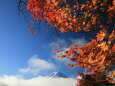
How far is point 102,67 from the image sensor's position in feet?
56.3

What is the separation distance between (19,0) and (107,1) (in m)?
6.95

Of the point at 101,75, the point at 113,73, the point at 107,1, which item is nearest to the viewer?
the point at 107,1

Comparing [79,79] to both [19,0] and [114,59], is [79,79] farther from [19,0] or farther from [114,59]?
[19,0]

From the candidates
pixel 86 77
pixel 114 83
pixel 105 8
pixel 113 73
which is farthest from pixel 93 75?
pixel 105 8

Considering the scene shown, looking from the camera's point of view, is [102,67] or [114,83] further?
[114,83]

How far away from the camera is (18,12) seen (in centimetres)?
1792

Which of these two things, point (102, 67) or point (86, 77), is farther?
point (86, 77)

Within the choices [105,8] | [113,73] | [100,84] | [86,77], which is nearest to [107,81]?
[100,84]

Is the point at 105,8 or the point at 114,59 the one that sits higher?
the point at 105,8

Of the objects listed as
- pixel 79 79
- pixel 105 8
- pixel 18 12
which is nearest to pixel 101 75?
pixel 79 79

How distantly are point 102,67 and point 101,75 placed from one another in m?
8.29

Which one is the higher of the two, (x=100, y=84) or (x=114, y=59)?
(x=100, y=84)

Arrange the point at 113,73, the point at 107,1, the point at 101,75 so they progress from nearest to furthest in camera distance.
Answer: the point at 107,1, the point at 113,73, the point at 101,75

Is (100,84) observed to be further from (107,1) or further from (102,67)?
(107,1)
